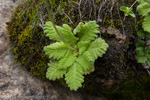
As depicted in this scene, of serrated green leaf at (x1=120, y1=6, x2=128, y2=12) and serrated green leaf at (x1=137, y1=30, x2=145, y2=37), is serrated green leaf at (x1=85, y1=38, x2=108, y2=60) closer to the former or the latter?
serrated green leaf at (x1=120, y1=6, x2=128, y2=12)

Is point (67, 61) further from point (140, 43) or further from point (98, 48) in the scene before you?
point (140, 43)

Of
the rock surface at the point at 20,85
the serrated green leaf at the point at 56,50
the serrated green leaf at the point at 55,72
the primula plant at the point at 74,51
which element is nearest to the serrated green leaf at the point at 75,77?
the primula plant at the point at 74,51

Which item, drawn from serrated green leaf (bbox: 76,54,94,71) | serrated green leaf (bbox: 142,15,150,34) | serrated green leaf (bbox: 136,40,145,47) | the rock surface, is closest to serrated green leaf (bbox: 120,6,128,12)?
serrated green leaf (bbox: 142,15,150,34)

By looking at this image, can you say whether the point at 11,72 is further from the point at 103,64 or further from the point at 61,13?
the point at 103,64

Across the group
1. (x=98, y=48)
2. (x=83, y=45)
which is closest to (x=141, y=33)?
(x=98, y=48)

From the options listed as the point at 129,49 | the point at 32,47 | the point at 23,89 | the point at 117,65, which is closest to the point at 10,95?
the point at 23,89

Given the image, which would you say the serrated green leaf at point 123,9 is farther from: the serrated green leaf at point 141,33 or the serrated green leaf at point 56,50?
the serrated green leaf at point 56,50
